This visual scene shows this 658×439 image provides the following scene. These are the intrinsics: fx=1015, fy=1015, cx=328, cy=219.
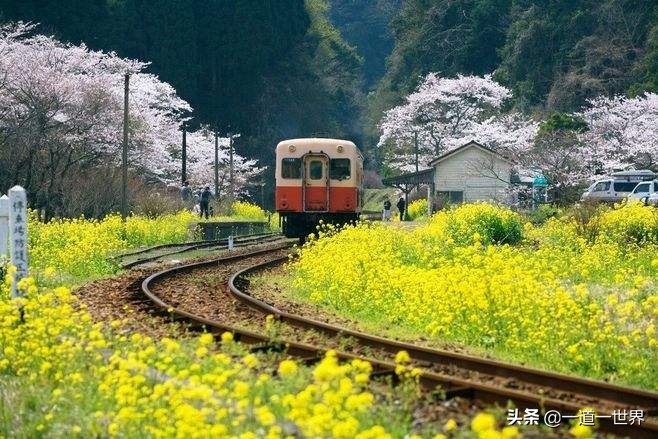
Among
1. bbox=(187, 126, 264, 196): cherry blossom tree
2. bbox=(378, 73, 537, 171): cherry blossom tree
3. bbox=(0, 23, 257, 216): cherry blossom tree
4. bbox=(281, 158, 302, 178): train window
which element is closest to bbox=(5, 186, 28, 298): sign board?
bbox=(281, 158, 302, 178): train window

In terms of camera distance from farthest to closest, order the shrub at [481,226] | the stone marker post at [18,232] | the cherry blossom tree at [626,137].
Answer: the cherry blossom tree at [626,137], the shrub at [481,226], the stone marker post at [18,232]

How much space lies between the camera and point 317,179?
77.9 ft

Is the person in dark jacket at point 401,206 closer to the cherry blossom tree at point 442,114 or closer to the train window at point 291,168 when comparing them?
the cherry blossom tree at point 442,114

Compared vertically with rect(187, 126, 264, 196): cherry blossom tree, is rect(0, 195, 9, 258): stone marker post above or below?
below

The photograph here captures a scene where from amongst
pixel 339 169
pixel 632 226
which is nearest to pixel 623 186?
pixel 339 169

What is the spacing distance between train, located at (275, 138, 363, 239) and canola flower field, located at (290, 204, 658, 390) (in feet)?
18.4

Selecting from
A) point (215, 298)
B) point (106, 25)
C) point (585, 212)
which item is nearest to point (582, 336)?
point (215, 298)

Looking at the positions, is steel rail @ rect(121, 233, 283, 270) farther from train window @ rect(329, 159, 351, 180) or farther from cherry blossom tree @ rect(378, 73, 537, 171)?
cherry blossom tree @ rect(378, 73, 537, 171)

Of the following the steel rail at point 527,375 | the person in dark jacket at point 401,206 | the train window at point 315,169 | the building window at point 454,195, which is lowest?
the steel rail at point 527,375

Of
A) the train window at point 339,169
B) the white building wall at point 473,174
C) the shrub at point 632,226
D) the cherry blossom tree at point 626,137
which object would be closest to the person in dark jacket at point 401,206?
the white building wall at point 473,174

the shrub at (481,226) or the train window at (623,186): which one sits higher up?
the train window at (623,186)

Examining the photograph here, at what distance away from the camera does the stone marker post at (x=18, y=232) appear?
1032 centimetres

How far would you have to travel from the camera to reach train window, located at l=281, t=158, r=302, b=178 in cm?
2373

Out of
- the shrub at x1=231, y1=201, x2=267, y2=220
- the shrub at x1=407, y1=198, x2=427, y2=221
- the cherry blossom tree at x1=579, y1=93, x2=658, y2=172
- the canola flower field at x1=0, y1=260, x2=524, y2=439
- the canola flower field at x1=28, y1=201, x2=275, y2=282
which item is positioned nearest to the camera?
the canola flower field at x1=0, y1=260, x2=524, y2=439
